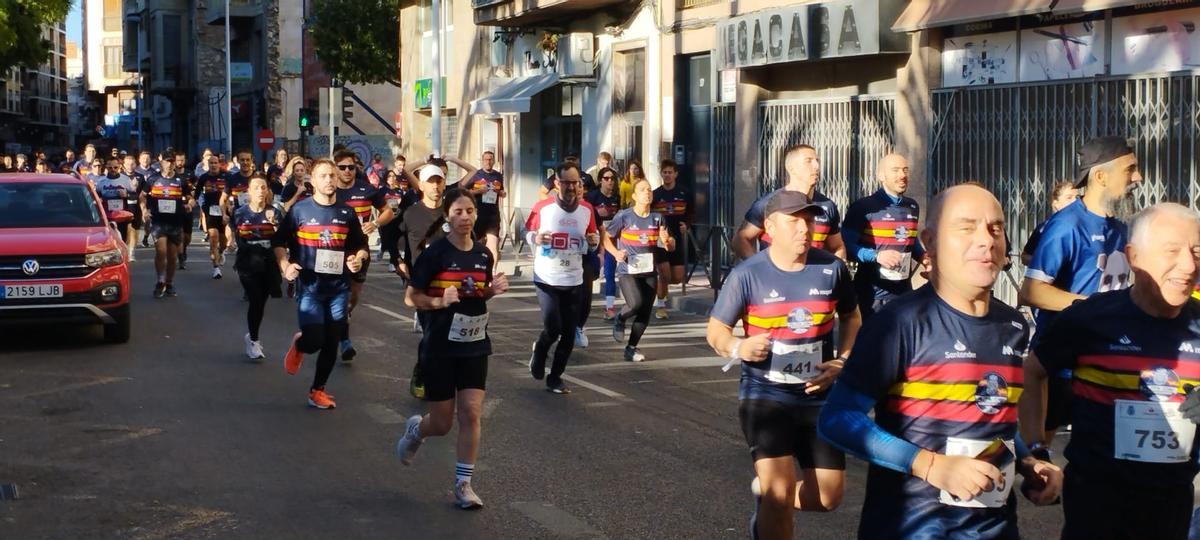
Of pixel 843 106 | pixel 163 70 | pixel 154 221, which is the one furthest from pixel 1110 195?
pixel 163 70

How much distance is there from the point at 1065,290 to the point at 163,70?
6813cm

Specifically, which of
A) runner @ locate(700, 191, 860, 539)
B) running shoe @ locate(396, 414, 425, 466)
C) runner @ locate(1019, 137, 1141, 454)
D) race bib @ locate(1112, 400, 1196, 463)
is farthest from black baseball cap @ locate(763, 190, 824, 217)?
running shoe @ locate(396, 414, 425, 466)

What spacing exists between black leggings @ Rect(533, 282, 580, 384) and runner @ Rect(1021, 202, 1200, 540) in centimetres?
680

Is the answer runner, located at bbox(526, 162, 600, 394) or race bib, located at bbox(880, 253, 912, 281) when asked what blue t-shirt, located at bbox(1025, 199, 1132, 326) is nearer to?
race bib, located at bbox(880, 253, 912, 281)

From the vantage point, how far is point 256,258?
45.0 ft

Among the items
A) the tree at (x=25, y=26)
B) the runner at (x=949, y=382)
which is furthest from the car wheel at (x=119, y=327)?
the tree at (x=25, y=26)

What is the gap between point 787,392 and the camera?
5961mm

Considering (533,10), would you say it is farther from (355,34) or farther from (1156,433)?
(1156,433)

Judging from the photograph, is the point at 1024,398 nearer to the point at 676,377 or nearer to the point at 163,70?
the point at 676,377

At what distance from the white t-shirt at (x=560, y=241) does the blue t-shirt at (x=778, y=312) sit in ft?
16.8

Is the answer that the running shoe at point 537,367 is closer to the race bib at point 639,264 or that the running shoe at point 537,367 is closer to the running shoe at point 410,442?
the race bib at point 639,264

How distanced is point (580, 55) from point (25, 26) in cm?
1474

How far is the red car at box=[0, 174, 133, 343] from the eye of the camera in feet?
43.6

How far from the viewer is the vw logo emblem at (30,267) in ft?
43.7
